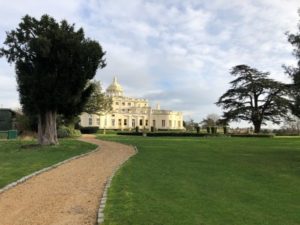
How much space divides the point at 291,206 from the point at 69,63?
19.9 metres

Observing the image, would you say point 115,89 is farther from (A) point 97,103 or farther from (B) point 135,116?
(A) point 97,103

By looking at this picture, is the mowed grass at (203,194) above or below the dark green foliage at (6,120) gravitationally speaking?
below

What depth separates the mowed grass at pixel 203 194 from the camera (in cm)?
923

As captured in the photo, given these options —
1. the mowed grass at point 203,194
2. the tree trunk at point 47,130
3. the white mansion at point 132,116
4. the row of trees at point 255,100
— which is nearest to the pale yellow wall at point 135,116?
the white mansion at point 132,116

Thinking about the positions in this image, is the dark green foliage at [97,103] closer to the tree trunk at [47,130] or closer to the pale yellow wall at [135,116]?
the tree trunk at [47,130]

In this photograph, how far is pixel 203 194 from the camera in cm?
1216

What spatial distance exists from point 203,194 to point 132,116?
102m

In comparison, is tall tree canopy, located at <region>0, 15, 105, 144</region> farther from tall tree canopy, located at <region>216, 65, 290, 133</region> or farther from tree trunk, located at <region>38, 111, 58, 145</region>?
tall tree canopy, located at <region>216, 65, 290, 133</region>

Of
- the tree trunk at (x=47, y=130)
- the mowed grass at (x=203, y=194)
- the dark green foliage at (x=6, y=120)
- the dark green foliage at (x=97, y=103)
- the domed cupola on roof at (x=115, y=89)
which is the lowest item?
the mowed grass at (x=203, y=194)

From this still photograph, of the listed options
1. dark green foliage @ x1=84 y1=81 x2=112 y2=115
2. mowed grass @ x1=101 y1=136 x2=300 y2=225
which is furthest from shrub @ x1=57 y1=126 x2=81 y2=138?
mowed grass @ x1=101 y1=136 x2=300 y2=225

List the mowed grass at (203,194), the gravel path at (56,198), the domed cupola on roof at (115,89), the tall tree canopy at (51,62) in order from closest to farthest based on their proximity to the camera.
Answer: the gravel path at (56,198) → the mowed grass at (203,194) → the tall tree canopy at (51,62) → the domed cupola on roof at (115,89)

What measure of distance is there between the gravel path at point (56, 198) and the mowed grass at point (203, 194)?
22.0 inches

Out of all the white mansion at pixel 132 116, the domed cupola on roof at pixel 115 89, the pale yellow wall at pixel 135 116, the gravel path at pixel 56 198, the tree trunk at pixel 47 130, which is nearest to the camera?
the gravel path at pixel 56 198

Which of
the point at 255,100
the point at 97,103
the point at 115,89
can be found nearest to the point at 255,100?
the point at 255,100
